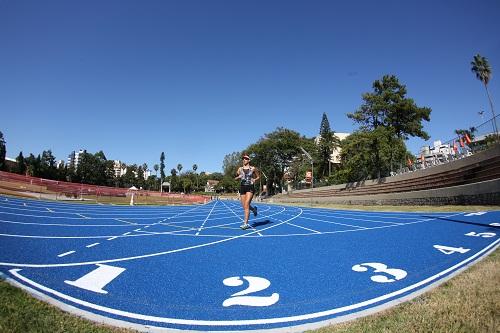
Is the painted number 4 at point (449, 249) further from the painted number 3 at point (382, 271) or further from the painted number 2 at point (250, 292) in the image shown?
the painted number 2 at point (250, 292)

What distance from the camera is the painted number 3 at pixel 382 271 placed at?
12.7 feet

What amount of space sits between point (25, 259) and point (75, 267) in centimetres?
97

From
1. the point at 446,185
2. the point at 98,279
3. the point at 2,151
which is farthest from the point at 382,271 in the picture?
the point at 2,151

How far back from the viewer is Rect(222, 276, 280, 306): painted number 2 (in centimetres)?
311

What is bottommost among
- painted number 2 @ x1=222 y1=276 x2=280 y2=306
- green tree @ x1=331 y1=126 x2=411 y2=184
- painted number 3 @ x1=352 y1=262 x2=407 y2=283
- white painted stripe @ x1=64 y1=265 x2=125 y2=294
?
painted number 2 @ x1=222 y1=276 x2=280 y2=306

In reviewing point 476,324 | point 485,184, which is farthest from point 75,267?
point 485,184

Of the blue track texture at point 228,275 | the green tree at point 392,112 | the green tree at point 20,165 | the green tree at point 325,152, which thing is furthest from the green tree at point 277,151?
the green tree at point 20,165

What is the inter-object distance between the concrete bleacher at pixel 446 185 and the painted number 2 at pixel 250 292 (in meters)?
17.8

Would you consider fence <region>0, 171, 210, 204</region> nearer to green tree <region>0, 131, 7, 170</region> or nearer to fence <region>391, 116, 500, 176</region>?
fence <region>391, 116, 500, 176</region>

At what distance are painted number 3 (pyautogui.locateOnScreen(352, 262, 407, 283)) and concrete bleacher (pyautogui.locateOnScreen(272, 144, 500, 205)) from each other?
15.9 meters

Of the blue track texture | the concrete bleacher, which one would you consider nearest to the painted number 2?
the blue track texture

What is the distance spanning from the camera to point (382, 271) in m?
4.23

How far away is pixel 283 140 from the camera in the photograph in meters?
75.5

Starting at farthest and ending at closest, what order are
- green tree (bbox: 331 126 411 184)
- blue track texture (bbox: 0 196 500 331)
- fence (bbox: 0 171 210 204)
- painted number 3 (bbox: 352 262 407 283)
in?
green tree (bbox: 331 126 411 184)
fence (bbox: 0 171 210 204)
painted number 3 (bbox: 352 262 407 283)
blue track texture (bbox: 0 196 500 331)
